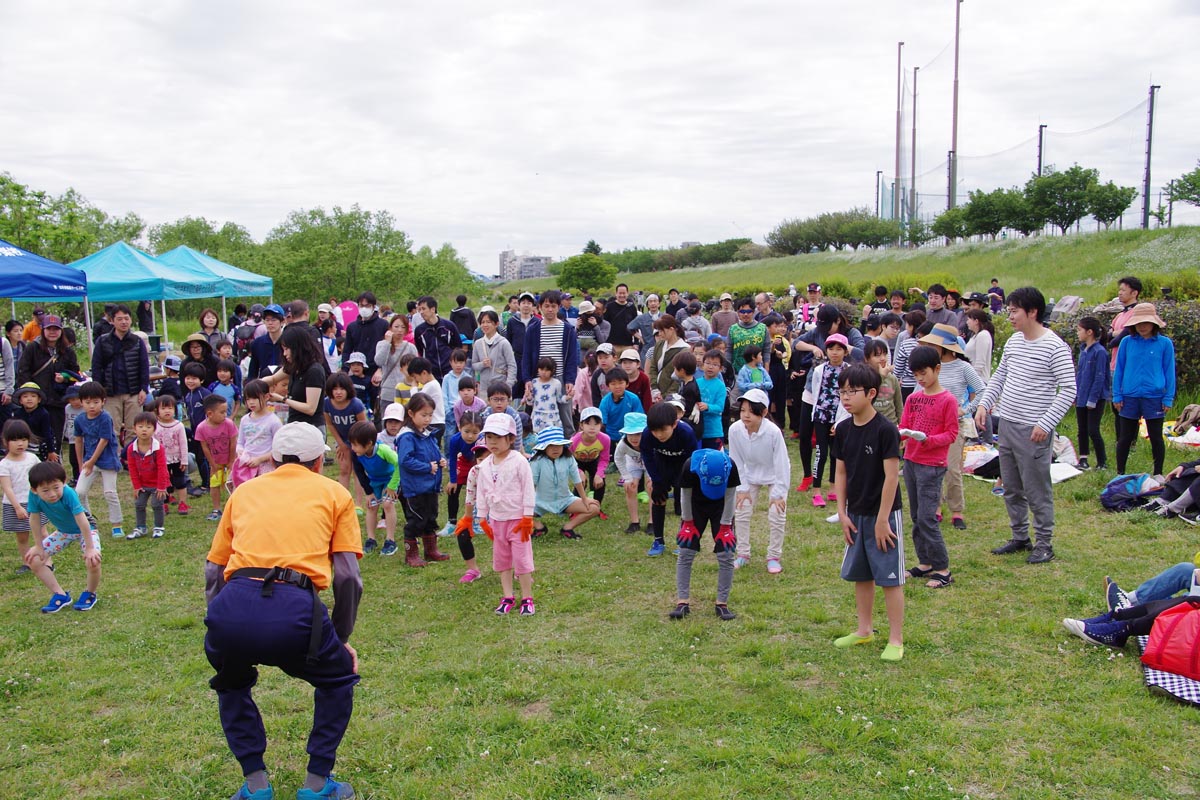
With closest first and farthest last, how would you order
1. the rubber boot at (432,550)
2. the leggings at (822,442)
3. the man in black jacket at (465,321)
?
the rubber boot at (432,550)
the leggings at (822,442)
the man in black jacket at (465,321)

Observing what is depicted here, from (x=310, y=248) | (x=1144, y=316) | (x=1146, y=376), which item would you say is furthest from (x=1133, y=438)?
(x=310, y=248)

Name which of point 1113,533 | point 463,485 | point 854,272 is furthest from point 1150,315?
point 854,272

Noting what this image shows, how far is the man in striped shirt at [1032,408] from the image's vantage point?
6.16 meters

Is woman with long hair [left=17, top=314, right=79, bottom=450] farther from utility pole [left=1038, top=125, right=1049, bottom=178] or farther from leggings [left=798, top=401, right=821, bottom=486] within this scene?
utility pole [left=1038, top=125, right=1049, bottom=178]

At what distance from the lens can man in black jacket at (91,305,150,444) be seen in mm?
9172

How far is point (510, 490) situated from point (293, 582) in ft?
8.79

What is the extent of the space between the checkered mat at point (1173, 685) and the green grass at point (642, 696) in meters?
0.06

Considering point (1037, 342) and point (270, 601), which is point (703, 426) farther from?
point (270, 601)

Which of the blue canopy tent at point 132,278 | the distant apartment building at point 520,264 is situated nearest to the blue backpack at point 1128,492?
the blue canopy tent at point 132,278

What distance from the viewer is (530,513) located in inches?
231

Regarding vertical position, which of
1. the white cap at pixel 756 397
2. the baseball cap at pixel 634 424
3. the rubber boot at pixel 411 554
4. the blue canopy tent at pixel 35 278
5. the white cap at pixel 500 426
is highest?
the blue canopy tent at pixel 35 278

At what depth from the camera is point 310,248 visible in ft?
107

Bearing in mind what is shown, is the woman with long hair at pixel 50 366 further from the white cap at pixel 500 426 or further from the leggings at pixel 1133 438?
the leggings at pixel 1133 438

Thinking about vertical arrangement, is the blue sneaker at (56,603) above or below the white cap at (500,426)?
below
